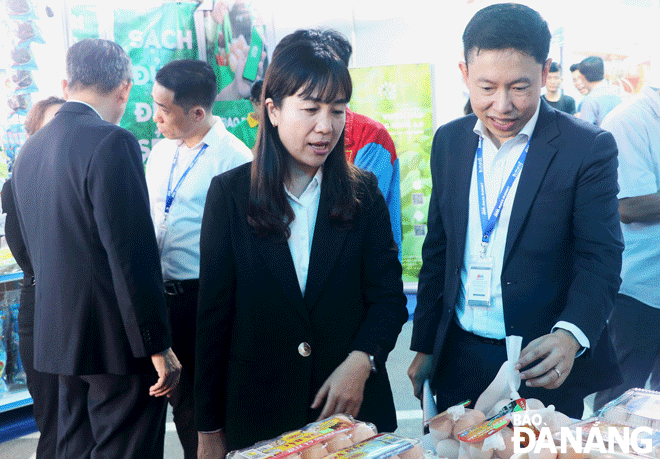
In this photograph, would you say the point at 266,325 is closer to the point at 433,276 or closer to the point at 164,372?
the point at 433,276

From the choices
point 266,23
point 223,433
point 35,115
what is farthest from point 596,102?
point 223,433

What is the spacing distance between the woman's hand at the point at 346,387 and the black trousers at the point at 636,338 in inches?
61.4

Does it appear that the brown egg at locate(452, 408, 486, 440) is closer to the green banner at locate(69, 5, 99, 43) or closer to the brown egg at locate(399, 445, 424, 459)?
the brown egg at locate(399, 445, 424, 459)

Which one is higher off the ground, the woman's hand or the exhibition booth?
the exhibition booth

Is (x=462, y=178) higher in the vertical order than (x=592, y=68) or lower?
lower

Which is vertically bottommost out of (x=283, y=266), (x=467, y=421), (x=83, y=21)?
(x=467, y=421)

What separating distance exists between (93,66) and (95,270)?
31.1 inches

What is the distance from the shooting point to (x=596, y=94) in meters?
5.32

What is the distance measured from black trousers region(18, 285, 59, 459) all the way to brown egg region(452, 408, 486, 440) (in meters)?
2.18

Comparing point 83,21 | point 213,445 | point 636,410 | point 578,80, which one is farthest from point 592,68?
point 213,445

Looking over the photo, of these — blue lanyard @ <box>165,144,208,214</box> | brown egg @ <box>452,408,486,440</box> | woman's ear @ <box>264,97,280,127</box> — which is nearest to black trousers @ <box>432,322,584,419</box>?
brown egg @ <box>452,408,486,440</box>

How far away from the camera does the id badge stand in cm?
162

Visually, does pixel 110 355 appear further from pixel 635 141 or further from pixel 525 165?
pixel 635 141

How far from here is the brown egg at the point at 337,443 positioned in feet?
3.76
